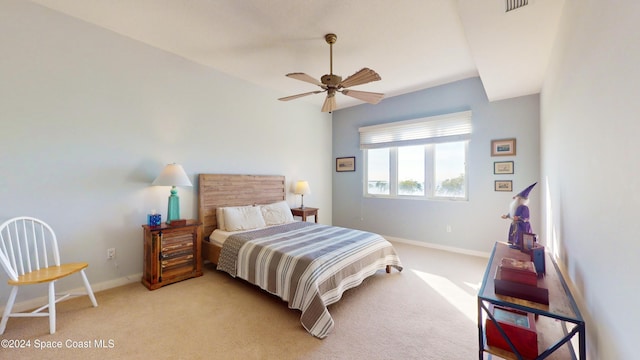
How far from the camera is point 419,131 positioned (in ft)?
14.6

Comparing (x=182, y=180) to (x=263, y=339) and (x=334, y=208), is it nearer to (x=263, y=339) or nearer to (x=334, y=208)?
(x=263, y=339)

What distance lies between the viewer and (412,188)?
183 inches

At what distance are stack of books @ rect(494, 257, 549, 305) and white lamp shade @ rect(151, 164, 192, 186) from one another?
3.10 meters

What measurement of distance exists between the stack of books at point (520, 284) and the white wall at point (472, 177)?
280 cm

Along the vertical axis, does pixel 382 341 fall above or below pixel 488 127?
below

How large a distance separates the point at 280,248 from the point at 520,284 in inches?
78.3

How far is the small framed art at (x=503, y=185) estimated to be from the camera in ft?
12.0

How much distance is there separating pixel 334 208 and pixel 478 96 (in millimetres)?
3538

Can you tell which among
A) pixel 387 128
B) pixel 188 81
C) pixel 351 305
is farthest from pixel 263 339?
pixel 387 128

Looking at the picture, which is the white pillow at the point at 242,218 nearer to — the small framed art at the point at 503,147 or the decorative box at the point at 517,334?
the decorative box at the point at 517,334

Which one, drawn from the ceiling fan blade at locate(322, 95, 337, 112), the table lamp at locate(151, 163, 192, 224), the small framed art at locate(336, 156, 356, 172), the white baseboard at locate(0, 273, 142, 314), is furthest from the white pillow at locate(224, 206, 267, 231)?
the small framed art at locate(336, 156, 356, 172)

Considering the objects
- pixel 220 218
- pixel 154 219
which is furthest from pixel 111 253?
pixel 220 218

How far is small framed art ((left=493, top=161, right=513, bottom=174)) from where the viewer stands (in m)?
3.64

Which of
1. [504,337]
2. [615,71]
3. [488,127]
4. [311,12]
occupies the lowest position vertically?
[504,337]
